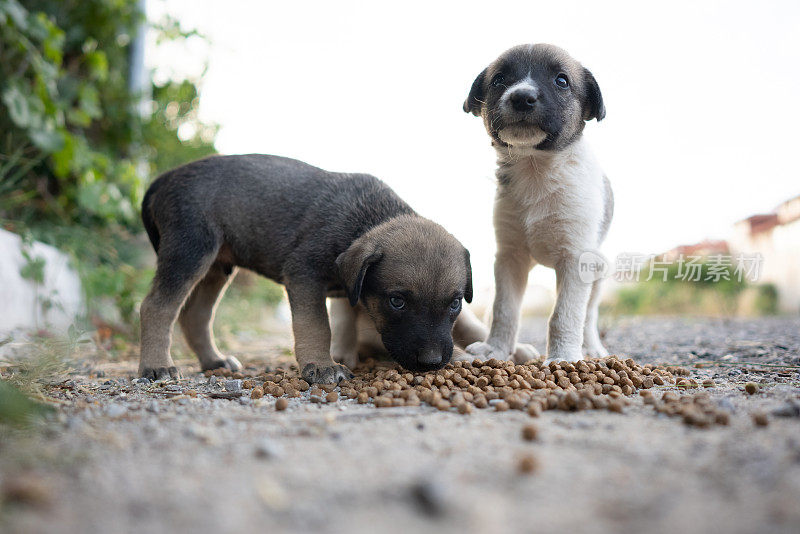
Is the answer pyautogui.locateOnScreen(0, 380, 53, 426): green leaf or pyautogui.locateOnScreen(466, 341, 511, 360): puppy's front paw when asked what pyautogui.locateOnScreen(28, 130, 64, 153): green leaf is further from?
pyautogui.locateOnScreen(466, 341, 511, 360): puppy's front paw

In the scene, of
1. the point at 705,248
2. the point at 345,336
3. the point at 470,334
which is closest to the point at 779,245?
the point at 705,248

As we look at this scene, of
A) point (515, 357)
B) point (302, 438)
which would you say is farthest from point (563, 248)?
point (302, 438)

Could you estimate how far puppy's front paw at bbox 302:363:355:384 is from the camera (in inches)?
146

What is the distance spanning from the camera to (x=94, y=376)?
4207 millimetres

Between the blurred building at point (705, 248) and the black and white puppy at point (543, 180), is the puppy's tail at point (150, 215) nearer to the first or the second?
the black and white puppy at point (543, 180)

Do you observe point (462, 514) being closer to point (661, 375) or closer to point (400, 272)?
point (400, 272)

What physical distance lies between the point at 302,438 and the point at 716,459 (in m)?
1.43

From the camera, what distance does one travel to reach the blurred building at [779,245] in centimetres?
1015

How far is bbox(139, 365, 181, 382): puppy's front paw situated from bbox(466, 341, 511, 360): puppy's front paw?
6.52ft

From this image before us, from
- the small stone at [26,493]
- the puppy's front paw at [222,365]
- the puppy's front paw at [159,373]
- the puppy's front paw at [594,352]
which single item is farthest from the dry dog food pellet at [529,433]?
the puppy's front paw at [222,365]

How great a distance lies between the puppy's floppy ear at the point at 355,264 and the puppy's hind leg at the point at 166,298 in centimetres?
107

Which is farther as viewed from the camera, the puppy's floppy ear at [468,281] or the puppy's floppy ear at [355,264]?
the puppy's floppy ear at [468,281]

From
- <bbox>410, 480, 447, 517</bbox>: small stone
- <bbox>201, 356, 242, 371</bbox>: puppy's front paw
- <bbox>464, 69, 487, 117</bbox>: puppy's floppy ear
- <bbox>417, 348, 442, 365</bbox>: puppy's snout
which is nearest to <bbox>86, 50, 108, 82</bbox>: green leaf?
<bbox>201, 356, 242, 371</bbox>: puppy's front paw

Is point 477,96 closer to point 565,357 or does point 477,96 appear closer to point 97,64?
point 565,357
